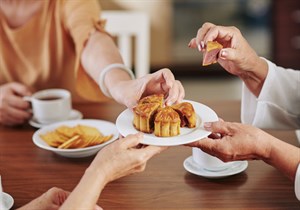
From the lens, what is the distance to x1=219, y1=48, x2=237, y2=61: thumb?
1.49m

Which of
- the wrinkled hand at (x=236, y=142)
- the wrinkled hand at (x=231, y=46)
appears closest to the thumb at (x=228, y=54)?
the wrinkled hand at (x=231, y=46)

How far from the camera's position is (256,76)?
5.40 feet

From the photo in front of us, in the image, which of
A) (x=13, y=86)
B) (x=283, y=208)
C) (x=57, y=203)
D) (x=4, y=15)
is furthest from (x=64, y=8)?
(x=283, y=208)

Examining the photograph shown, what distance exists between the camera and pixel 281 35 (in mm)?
4293

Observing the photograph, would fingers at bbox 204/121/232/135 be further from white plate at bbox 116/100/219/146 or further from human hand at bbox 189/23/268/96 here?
human hand at bbox 189/23/268/96

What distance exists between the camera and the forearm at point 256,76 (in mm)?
1623

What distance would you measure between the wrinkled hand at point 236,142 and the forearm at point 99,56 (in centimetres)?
58

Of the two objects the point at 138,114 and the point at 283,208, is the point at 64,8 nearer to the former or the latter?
the point at 138,114

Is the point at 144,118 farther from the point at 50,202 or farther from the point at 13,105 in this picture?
the point at 13,105

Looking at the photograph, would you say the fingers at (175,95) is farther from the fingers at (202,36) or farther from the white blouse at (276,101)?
the white blouse at (276,101)

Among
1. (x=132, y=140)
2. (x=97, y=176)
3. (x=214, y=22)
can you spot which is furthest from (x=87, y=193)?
(x=214, y=22)

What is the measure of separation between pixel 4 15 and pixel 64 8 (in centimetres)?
23

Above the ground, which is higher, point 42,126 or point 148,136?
point 148,136

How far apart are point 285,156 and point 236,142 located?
12cm
